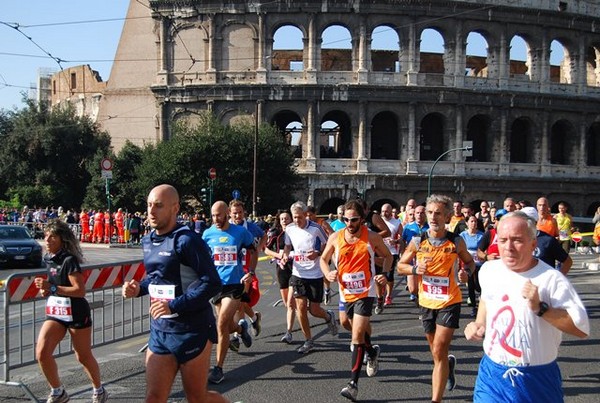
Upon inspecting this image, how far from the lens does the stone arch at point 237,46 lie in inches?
1531

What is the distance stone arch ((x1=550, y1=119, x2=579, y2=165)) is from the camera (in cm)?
4138

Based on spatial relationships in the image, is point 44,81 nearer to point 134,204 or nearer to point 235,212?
point 134,204

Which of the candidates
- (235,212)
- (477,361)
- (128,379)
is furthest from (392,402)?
(235,212)

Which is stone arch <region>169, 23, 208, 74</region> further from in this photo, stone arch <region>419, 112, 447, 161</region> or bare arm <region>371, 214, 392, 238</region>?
bare arm <region>371, 214, 392, 238</region>

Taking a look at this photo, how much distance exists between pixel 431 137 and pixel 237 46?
13152 mm

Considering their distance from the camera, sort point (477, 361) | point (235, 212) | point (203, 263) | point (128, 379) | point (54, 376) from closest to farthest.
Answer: point (203, 263), point (54, 376), point (128, 379), point (477, 361), point (235, 212)

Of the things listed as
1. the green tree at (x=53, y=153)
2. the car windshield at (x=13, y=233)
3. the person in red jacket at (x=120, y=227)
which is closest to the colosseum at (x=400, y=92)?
the green tree at (x=53, y=153)

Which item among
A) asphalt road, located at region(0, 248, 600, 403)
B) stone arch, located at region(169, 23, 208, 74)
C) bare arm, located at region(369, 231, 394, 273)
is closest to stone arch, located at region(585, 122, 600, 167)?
stone arch, located at region(169, 23, 208, 74)

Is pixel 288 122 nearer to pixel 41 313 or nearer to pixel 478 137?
pixel 478 137

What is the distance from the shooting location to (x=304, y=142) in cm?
3853

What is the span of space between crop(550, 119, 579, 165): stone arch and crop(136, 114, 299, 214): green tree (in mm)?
17986

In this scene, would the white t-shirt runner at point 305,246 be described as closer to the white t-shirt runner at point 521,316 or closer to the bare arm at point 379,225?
the bare arm at point 379,225

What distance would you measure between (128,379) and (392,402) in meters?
2.81

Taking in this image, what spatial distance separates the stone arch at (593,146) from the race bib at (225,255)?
132 feet
